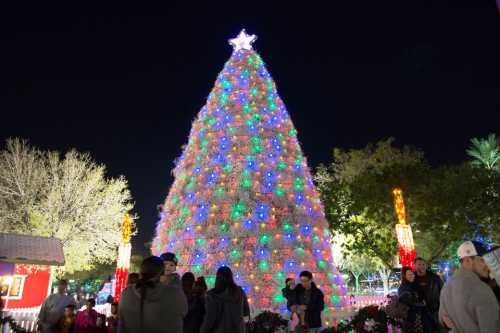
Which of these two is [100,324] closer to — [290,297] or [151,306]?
[290,297]

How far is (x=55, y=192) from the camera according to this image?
20891 mm

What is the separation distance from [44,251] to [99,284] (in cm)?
3851

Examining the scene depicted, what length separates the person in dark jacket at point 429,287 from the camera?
5.32 m

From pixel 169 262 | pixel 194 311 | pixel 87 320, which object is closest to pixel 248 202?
pixel 87 320

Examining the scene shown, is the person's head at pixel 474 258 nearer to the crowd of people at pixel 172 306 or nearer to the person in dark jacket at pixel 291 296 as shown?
the crowd of people at pixel 172 306

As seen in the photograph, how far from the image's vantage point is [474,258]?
9.74ft

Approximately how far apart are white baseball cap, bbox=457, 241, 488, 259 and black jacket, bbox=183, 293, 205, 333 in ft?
9.50

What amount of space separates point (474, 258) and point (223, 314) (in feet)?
8.07

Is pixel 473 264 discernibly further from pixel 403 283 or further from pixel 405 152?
pixel 405 152

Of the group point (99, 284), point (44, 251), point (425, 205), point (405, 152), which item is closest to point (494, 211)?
point (425, 205)

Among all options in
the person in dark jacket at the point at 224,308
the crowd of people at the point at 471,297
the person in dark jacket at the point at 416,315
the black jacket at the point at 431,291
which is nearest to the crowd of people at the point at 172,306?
the person in dark jacket at the point at 224,308

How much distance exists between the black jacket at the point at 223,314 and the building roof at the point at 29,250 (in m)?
13.5

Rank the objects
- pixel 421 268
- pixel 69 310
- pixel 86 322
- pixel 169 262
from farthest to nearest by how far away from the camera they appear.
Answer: pixel 86 322
pixel 69 310
pixel 421 268
pixel 169 262

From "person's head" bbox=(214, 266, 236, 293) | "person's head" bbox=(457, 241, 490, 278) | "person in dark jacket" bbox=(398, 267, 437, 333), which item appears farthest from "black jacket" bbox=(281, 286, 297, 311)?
"person's head" bbox=(457, 241, 490, 278)
